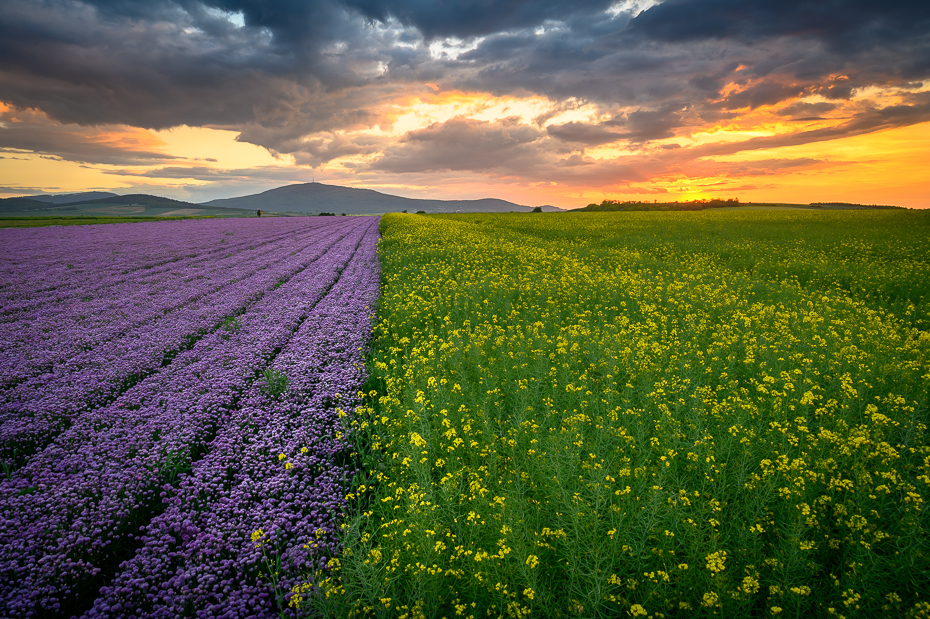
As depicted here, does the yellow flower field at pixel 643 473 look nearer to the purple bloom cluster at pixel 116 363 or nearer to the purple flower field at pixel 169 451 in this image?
the purple flower field at pixel 169 451

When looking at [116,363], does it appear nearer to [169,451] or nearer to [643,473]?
[169,451]

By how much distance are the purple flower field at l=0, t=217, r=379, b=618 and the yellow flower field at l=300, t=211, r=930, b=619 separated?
583mm

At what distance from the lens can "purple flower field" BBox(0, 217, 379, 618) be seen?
3141mm

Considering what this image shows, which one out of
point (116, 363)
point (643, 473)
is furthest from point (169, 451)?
point (643, 473)

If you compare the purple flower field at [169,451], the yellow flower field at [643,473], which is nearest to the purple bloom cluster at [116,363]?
the purple flower field at [169,451]

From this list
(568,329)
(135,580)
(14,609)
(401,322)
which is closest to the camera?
(14,609)

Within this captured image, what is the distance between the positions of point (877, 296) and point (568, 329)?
11024mm

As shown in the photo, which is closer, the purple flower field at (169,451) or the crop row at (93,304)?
the purple flower field at (169,451)

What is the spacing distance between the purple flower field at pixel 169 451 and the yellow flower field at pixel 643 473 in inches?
22.9

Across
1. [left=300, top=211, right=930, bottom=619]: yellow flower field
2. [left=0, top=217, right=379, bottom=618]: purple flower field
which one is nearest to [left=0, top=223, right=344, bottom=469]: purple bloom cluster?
[left=0, top=217, right=379, bottom=618]: purple flower field

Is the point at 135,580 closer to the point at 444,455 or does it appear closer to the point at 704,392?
the point at 444,455

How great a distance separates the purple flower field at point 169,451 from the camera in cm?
314

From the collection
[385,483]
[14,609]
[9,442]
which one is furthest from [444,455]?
[9,442]

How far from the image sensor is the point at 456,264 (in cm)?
1552
